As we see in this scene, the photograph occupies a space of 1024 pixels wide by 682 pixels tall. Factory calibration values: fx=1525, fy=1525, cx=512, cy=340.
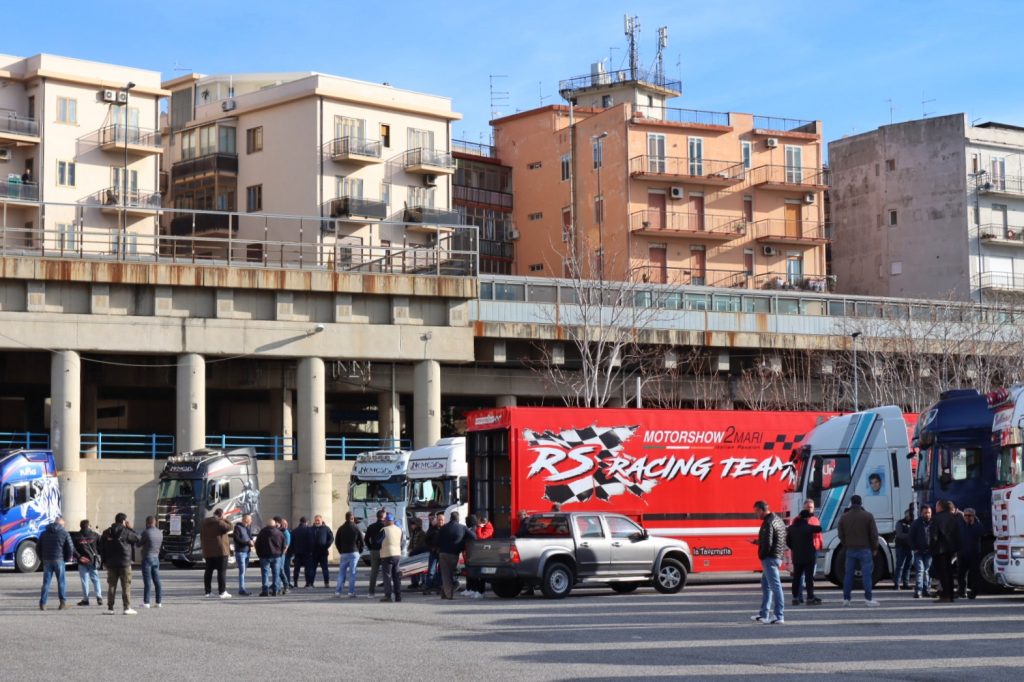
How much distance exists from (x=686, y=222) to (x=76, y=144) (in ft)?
98.9

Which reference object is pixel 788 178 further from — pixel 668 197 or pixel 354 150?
pixel 354 150

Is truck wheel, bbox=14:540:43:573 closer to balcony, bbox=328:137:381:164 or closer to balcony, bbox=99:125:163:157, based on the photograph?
balcony, bbox=99:125:163:157

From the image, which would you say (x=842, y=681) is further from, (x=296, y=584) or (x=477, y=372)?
(x=477, y=372)

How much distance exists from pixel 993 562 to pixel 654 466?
730 centimetres

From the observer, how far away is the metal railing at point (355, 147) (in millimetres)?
70625

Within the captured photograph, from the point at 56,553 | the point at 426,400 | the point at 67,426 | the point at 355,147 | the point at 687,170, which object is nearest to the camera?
the point at 56,553

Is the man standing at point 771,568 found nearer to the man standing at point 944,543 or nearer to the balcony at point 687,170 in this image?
the man standing at point 944,543

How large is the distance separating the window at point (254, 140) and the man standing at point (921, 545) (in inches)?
2049

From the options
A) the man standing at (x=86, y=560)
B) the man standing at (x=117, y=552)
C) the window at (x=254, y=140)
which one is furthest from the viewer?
the window at (x=254, y=140)

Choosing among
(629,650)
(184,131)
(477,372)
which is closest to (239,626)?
(629,650)

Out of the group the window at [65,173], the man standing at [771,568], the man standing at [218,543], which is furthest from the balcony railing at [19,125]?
the man standing at [771,568]

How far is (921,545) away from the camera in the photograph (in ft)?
83.1

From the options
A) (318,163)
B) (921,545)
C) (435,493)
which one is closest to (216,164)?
(318,163)

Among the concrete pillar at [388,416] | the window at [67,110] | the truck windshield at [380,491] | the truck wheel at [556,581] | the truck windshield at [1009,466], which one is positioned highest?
the window at [67,110]
